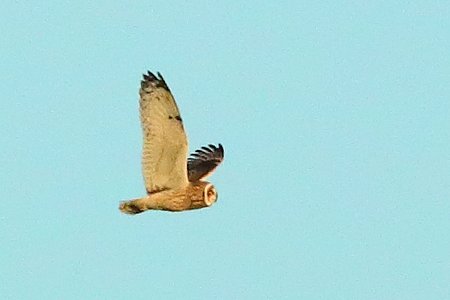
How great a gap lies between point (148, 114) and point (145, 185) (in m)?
1.43

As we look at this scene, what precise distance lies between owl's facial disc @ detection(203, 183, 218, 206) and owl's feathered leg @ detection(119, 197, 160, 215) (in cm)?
81

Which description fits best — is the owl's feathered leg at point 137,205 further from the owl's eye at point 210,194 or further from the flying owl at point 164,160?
the owl's eye at point 210,194

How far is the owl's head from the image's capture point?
2406 cm

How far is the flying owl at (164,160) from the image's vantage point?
2323 cm

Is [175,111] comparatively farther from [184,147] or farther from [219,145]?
[219,145]

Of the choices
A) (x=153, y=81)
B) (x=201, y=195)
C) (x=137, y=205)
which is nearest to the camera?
(x=153, y=81)

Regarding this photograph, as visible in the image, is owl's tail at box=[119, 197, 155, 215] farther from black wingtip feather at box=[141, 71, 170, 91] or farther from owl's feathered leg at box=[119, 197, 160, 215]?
black wingtip feather at box=[141, 71, 170, 91]

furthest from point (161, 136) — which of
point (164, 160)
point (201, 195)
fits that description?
point (201, 195)

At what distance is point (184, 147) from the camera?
23.5 meters

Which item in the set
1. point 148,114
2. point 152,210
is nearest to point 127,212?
point 152,210

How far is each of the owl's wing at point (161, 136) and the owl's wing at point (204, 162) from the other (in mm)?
1472

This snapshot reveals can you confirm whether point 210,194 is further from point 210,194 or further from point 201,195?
point 201,195

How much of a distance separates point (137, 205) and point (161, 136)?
4.88ft

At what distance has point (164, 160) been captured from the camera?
23.8 m
